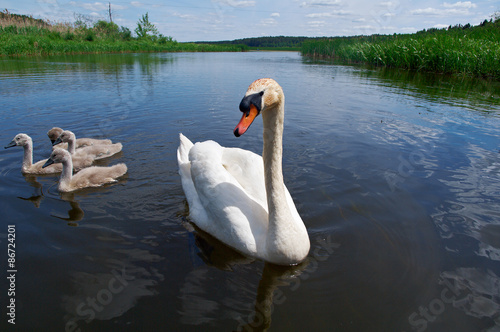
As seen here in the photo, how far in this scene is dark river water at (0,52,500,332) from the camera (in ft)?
10.1

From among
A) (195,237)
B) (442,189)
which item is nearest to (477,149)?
(442,189)

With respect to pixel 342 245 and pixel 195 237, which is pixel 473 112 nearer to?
pixel 342 245

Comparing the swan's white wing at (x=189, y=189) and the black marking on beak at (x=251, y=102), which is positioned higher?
the black marking on beak at (x=251, y=102)

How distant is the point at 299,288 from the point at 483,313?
184cm

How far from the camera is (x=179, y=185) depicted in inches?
229

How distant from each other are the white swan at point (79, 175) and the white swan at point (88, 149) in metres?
0.98

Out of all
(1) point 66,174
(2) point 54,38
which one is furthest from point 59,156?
(2) point 54,38

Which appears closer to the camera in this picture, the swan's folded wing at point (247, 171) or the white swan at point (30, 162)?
the swan's folded wing at point (247, 171)

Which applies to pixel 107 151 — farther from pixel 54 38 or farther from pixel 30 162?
pixel 54 38

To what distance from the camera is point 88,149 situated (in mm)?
7027

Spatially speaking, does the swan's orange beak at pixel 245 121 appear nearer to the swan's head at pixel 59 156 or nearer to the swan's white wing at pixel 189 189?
the swan's white wing at pixel 189 189

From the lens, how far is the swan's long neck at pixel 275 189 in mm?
3473
